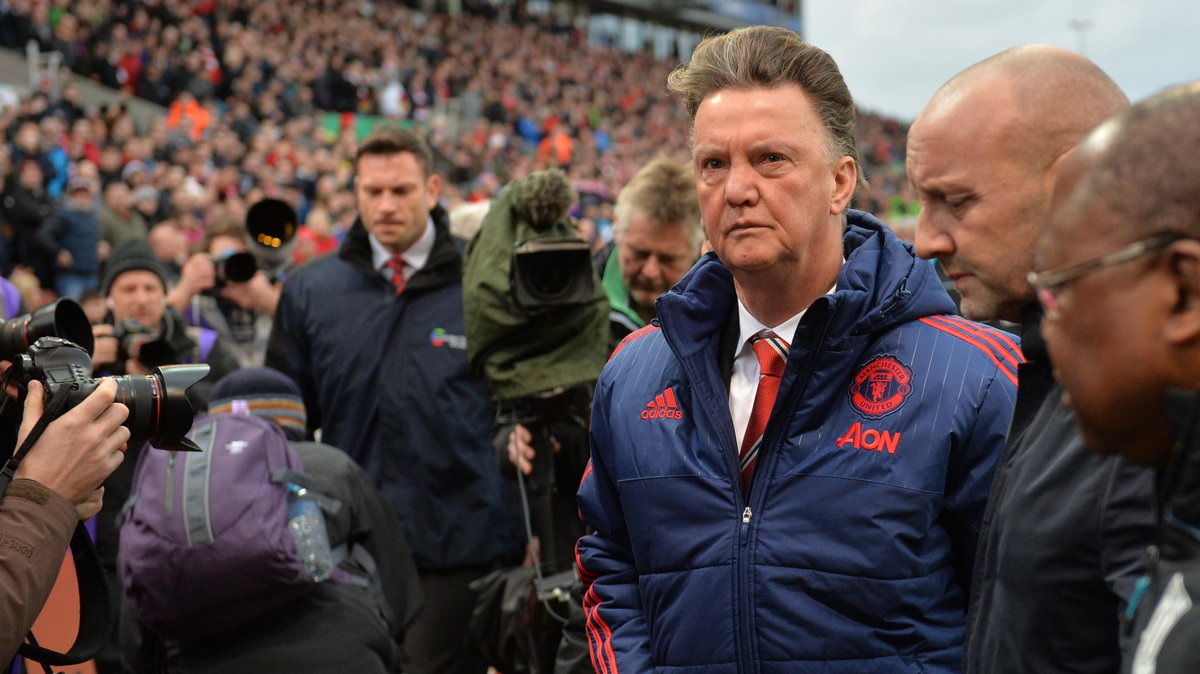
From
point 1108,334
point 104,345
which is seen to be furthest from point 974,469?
point 104,345

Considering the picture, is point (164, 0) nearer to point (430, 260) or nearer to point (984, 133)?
point (430, 260)

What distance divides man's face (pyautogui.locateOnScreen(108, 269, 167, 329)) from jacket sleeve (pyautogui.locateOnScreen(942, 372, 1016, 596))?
13.1ft

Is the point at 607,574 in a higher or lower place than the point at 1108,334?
lower

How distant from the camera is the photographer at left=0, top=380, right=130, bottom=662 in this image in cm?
221

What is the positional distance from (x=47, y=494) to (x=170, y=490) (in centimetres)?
78

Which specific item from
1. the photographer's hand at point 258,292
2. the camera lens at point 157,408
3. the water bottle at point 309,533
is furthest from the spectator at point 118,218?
the camera lens at point 157,408

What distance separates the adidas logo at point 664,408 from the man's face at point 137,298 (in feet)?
11.4

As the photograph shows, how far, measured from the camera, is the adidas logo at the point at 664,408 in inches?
91.2

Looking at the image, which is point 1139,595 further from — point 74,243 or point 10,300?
point 74,243

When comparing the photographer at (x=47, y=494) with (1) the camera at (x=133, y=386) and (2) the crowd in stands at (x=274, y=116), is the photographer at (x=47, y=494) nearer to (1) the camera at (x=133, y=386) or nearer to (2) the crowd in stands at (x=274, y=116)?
(1) the camera at (x=133, y=386)

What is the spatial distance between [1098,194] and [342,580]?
2569 millimetres

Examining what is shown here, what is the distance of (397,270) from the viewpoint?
4.66 meters

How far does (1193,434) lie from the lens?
119 centimetres

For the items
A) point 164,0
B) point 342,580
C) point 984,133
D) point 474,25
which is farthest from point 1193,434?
point 474,25
